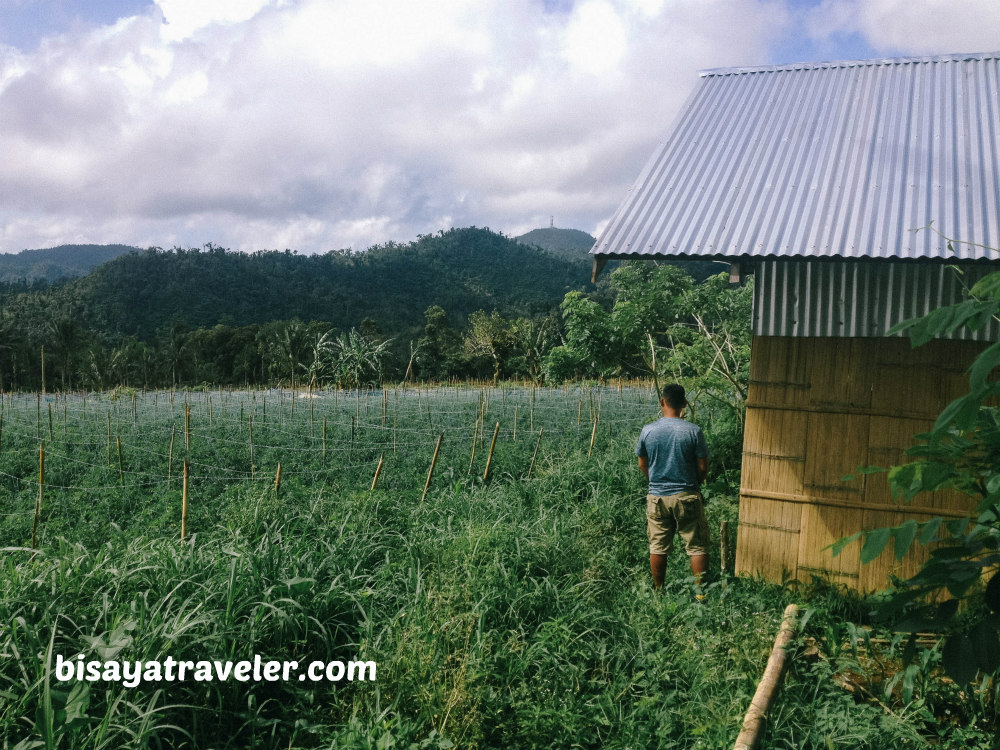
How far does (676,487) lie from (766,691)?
6.11 feet

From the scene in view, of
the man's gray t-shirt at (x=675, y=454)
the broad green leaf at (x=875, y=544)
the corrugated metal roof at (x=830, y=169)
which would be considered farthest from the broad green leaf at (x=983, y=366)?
the man's gray t-shirt at (x=675, y=454)

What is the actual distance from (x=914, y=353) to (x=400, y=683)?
13.4ft

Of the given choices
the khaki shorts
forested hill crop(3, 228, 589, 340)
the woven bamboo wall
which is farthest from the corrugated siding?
forested hill crop(3, 228, 589, 340)

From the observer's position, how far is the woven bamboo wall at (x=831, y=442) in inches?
181

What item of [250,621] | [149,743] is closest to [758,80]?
[250,621]

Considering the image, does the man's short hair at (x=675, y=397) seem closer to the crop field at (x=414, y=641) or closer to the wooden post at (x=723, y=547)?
the wooden post at (x=723, y=547)

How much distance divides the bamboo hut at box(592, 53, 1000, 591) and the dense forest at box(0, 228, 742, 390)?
21260 mm

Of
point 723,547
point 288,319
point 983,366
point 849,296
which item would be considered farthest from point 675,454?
Result: point 288,319

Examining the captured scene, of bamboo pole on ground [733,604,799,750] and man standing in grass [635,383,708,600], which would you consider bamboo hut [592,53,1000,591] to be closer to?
man standing in grass [635,383,708,600]

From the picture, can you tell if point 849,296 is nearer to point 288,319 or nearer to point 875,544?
point 875,544

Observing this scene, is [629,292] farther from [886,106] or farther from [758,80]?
[886,106]

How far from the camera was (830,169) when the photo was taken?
4730 mm

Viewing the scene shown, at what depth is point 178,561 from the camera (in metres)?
3.85

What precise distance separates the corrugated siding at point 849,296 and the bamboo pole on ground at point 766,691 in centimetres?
205
